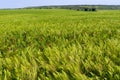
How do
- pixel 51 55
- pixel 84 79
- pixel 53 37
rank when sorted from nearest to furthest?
pixel 84 79 < pixel 51 55 < pixel 53 37

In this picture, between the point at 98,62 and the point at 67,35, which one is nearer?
the point at 98,62

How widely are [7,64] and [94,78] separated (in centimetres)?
113

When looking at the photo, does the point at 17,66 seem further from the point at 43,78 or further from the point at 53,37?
the point at 53,37

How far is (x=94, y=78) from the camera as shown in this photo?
272 centimetres

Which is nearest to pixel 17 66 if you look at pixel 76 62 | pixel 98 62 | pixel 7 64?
pixel 7 64

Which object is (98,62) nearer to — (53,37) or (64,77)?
(64,77)

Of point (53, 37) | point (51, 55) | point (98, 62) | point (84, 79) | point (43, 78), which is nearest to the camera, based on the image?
point (84, 79)

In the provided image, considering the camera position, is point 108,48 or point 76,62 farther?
point 108,48

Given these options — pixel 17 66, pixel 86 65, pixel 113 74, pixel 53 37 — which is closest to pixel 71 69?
pixel 86 65

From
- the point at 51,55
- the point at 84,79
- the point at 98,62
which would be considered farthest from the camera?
the point at 51,55

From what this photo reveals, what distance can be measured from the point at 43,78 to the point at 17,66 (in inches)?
18.4

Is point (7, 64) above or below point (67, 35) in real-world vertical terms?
above

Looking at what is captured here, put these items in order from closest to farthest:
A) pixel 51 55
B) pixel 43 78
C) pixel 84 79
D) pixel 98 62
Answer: pixel 84 79, pixel 43 78, pixel 98 62, pixel 51 55

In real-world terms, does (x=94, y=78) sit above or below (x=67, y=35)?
above
